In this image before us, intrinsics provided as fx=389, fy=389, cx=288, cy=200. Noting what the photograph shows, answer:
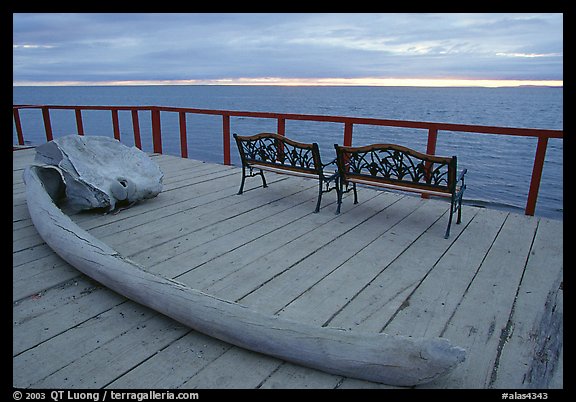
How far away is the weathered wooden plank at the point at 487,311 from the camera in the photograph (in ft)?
6.77

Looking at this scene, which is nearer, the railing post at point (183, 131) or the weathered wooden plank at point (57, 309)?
the weathered wooden plank at point (57, 309)

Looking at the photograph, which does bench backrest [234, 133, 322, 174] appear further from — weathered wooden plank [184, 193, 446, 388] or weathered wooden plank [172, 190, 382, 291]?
weathered wooden plank [184, 193, 446, 388]

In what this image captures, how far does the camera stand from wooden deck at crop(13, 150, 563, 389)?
205 cm

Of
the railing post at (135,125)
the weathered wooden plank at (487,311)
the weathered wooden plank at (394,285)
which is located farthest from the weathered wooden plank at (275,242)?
the railing post at (135,125)

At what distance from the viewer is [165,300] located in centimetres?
239

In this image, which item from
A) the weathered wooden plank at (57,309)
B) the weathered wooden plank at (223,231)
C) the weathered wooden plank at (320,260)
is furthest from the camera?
the weathered wooden plank at (223,231)

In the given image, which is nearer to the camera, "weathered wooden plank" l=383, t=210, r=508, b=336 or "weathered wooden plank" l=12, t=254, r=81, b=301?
"weathered wooden plank" l=383, t=210, r=508, b=336

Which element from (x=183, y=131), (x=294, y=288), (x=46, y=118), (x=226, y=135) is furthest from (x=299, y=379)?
(x=46, y=118)

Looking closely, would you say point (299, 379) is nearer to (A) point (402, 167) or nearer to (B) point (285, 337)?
(B) point (285, 337)

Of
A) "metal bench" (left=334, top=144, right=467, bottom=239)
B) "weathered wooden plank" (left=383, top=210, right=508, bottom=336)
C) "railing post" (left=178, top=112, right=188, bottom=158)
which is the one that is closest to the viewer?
"weathered wooden plank" (left=383, top=210, right=508, bottom=336)

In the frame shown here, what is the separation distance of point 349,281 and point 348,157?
74.6 inches

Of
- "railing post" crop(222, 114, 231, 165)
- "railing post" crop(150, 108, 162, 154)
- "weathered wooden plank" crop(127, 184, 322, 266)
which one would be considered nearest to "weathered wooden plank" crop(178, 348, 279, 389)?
"weathered wooden plank" crop(127, 184, 322, 266)

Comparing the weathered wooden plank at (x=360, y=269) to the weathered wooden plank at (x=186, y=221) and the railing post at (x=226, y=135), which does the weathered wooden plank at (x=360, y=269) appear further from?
the railing post at (x=226, y=135)
